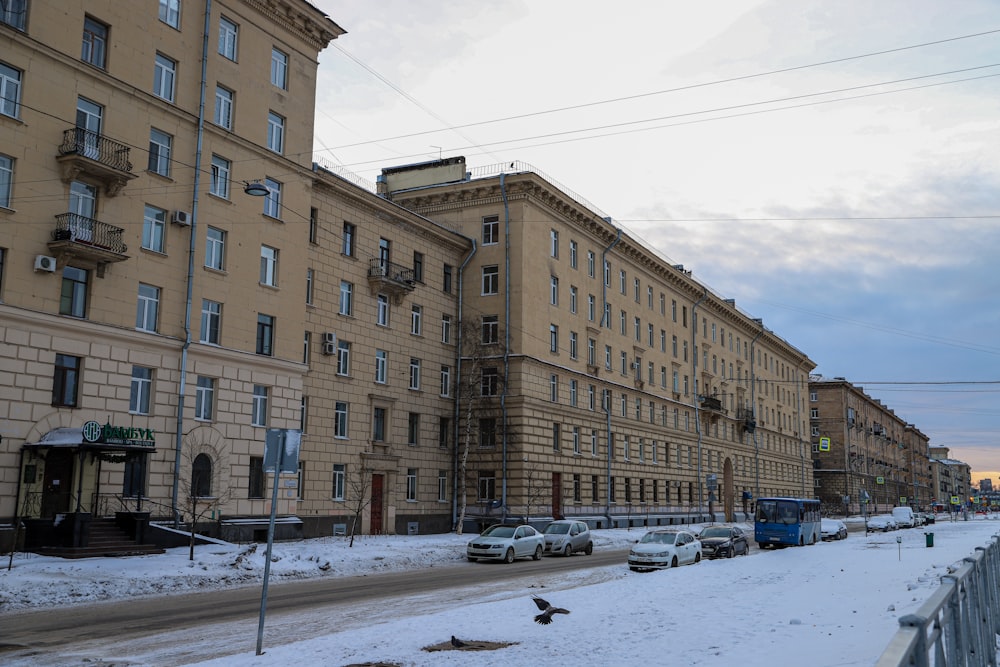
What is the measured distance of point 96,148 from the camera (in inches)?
1096

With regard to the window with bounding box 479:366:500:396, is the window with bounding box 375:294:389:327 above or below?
above

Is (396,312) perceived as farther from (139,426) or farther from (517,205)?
(139,426)

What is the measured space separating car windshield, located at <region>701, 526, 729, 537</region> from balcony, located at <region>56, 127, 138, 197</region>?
81.2ft

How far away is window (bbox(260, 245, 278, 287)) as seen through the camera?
34.7m

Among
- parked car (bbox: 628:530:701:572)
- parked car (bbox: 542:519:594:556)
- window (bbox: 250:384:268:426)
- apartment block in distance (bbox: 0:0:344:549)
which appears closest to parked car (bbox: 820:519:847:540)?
parked car (bbox: 542:519:594:556)

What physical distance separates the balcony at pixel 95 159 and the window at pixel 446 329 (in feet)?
72.0

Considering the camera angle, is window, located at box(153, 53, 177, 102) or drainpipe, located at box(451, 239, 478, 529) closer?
window, located at box(153, 53, 177, 102)

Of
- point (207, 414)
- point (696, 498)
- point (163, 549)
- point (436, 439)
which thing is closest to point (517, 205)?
point (436, 439)

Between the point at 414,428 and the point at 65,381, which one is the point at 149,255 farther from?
the point at 414,428

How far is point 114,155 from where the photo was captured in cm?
2827

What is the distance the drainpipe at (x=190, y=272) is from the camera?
29781 millimetres

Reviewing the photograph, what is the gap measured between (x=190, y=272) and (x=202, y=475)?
23.6 ft

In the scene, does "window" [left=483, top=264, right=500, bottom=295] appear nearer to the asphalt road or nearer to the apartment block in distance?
the apartment block in distance

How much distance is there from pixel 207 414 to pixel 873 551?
25.0 metres
